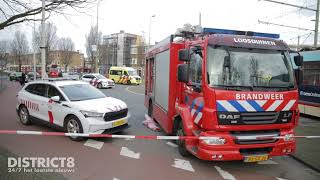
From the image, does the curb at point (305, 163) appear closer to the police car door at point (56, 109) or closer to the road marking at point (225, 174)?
the road marking at point (225, 174)

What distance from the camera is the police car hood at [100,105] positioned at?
9148 mm

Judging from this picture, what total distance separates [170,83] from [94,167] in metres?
2.88

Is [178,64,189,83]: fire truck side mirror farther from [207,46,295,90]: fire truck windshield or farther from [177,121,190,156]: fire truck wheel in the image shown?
[177,121,190,156]: fire truck wheel

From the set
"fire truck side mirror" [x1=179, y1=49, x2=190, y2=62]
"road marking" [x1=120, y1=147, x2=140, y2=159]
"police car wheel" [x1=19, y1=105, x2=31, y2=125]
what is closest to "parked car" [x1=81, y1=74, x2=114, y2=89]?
"police car wheel" [x1=19, y1=105, x2=31, y2=125]

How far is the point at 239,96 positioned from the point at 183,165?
2.08m

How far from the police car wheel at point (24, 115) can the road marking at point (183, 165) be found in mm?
6087

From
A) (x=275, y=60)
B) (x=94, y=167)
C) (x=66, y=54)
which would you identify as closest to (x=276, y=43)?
(x=275, y=60)

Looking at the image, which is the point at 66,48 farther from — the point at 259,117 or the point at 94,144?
the point at 259,117

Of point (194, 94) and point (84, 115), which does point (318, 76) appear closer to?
point (194, 94)

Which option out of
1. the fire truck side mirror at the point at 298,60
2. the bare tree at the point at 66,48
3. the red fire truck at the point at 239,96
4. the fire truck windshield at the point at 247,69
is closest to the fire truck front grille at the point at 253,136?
the red fire truck at the point at 239,96

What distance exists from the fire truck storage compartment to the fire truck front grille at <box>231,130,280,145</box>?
286cm

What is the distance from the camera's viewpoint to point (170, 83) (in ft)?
28.1

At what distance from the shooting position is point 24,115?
37.7 ft

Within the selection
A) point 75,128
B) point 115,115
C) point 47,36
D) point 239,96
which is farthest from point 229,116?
point 47,36
